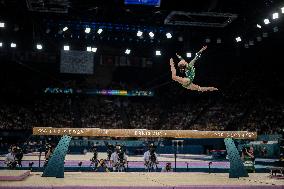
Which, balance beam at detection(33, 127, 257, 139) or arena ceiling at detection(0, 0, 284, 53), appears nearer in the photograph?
balance beam at detection(33, 127, 257, 139)

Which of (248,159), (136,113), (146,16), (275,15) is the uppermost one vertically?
(146,16)

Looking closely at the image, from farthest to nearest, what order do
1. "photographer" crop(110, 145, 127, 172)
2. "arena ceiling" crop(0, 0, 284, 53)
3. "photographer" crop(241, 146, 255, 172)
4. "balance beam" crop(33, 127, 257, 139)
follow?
1. "arena ceiling" crop(0, 0, 284, 53)
2. "photographer" crop(110, 145, 127, 172)
3. "photographer" crop(241, 146, 255, 172)
4. "balance beam" crop(33, 127, 257, 139)

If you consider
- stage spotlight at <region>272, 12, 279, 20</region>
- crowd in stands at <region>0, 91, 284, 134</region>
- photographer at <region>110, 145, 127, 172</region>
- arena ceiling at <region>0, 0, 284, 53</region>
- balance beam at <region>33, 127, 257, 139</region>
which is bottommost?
photographer at <region>110, 145, 127, 172</region>

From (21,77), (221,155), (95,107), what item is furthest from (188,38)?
(21,77)

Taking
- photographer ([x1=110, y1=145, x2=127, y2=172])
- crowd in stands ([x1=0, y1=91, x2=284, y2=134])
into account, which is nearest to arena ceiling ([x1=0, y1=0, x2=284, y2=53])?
photographer ([x1=110, y1=145, x2=127, y2=172])

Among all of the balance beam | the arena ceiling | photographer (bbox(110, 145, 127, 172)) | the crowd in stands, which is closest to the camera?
the balance beam

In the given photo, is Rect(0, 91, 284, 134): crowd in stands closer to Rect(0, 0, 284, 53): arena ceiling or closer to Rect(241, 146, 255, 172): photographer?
Rect(0, 0, 284, 53): arena ceiling

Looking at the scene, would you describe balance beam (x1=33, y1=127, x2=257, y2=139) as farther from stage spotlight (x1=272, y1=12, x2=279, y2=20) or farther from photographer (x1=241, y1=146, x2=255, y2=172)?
stage spotlight (x1=272, y1=12, x2=279, y2=20)

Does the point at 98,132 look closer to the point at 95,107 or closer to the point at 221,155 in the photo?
the point at 221,155

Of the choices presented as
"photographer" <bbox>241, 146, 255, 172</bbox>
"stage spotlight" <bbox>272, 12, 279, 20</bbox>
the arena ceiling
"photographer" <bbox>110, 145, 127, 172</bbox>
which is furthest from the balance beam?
"stage spotlight" <bbox>272, 12, 279, 20</bbox>

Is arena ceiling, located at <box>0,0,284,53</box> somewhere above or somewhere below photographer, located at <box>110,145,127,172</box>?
above

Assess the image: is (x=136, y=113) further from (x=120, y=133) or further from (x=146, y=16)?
(x=120, y=133)

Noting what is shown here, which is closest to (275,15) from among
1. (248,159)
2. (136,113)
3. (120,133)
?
(248,159)

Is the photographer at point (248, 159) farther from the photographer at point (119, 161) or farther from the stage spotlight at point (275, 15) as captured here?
the stage spotlight at point (275, 15)
